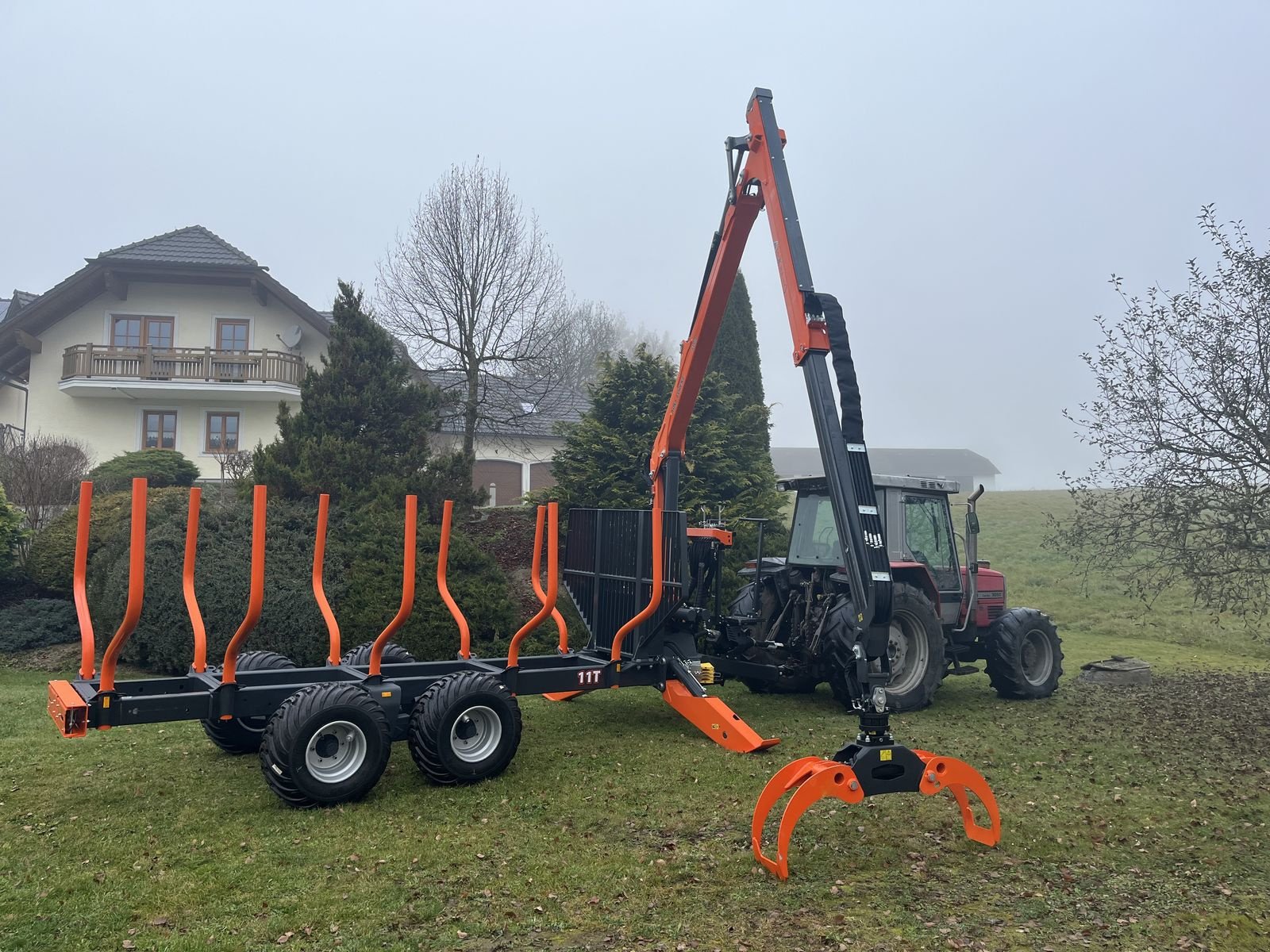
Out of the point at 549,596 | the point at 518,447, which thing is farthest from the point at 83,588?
the point at 518,447

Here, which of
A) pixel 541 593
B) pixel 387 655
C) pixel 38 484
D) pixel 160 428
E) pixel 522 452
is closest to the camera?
pixel 541 593

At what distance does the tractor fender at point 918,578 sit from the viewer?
29.9 ft

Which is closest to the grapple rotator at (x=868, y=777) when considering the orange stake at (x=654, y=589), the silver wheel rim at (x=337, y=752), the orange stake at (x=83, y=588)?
the orange stake at (x=654, y=589)

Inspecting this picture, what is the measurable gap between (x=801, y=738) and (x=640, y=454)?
7.23m

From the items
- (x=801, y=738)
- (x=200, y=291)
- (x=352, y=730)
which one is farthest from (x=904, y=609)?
(x=200, y=291)

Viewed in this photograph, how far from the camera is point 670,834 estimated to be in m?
5.35

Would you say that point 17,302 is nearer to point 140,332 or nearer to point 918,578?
point 140,332

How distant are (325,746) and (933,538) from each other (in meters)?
6.22

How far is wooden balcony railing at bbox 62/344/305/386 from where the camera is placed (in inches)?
898

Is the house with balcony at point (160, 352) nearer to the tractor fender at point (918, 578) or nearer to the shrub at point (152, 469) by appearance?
the shrub at point (152, 469)

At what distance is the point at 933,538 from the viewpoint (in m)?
9.59

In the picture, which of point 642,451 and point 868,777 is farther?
point 642,451

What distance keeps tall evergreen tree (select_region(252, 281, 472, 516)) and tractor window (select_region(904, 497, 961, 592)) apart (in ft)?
21.5

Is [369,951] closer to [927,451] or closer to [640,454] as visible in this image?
[640,454]
